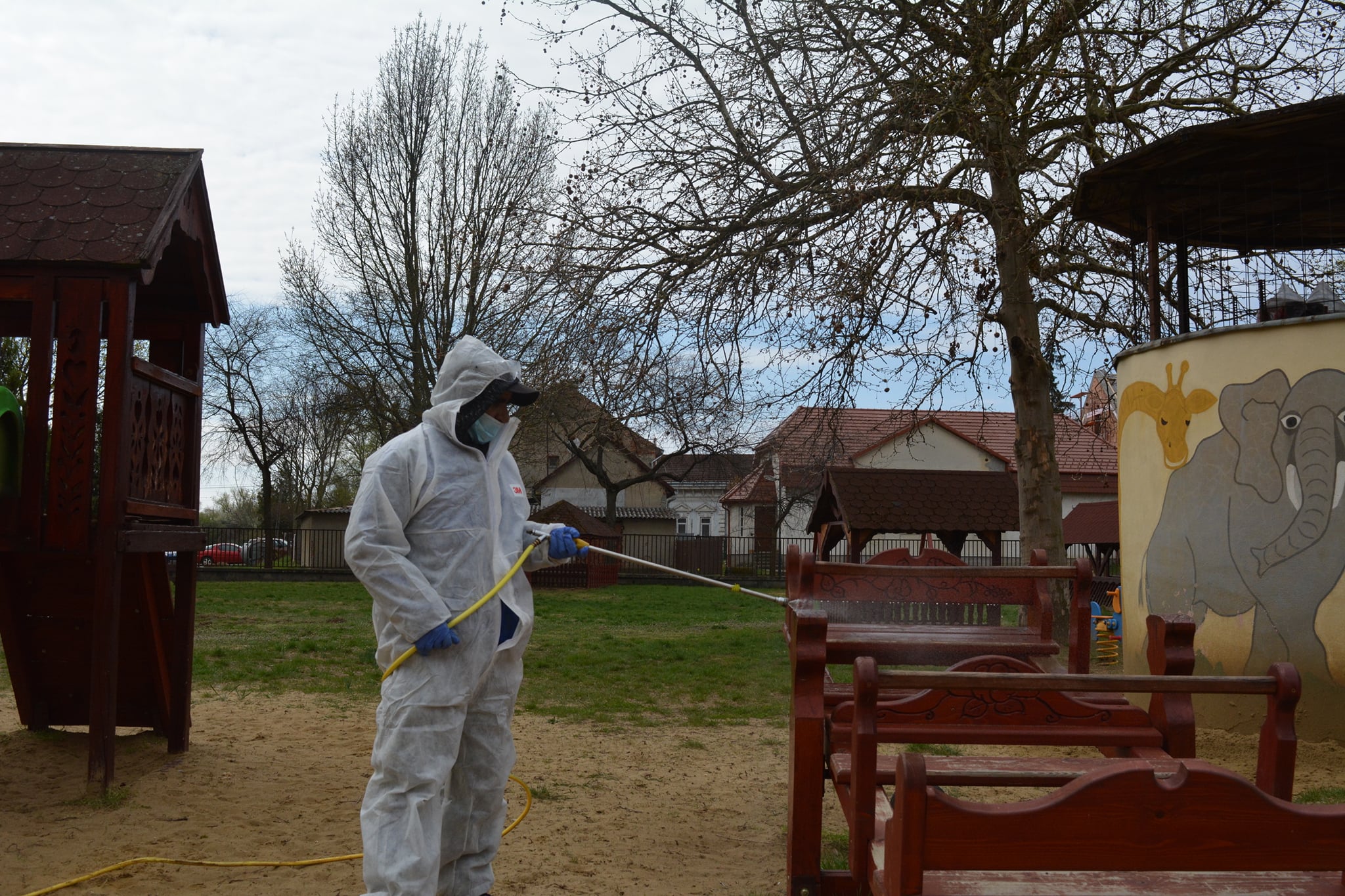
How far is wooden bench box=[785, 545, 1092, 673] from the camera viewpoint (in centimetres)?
557

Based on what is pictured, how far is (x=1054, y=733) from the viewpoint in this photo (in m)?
3.71

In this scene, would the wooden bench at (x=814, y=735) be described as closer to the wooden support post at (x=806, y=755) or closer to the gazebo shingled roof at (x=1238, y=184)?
the wooden support post at (x=806, y=755)

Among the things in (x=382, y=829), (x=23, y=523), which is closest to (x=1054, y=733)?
(x=382, y=829)

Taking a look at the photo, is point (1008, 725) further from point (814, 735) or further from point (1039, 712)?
point (814, 735)

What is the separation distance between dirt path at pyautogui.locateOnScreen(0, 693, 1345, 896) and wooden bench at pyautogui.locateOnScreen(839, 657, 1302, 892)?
1391 millimetres

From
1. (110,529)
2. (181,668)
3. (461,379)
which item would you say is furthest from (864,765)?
(181,668)

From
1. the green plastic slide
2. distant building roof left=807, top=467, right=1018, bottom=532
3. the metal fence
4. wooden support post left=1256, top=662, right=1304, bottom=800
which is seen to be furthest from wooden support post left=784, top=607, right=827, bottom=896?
the metal fence

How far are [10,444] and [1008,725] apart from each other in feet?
16.5

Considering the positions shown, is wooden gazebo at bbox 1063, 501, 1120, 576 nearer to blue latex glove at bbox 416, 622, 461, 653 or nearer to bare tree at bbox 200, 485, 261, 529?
blue latex glove at bbox 416, 622, 461, 653

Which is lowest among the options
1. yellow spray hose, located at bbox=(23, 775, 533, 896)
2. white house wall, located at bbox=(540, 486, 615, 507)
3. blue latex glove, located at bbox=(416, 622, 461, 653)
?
yellow spray hose, located at bbox=(23, 775, 533, 896)

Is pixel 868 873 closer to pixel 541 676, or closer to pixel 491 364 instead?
pixel 491 364

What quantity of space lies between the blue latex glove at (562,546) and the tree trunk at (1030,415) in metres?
8.61

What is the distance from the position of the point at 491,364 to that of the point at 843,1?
26.0 feet

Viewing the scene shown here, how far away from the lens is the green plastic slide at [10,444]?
5633mm
